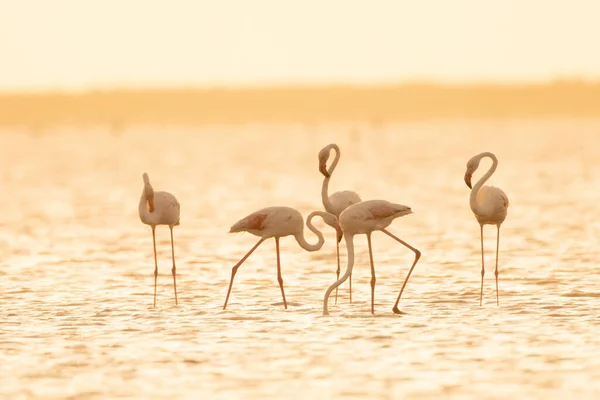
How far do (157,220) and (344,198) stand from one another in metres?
1.96

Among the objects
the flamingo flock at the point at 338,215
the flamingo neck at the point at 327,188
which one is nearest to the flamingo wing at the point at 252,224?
the flamingo flock at the point at 338,215

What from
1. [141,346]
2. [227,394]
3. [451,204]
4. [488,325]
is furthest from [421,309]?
[451,204]

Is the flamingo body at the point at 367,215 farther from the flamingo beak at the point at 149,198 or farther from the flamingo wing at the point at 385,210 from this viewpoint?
the flamingo beak at the point at 149,198

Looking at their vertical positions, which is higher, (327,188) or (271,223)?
(327,188)

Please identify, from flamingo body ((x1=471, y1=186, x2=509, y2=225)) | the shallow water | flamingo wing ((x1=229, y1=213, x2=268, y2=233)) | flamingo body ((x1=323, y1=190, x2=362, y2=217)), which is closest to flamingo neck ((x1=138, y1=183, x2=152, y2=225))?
the shallow water

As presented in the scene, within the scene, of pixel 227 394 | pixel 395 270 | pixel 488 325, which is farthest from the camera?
pixel 395 270

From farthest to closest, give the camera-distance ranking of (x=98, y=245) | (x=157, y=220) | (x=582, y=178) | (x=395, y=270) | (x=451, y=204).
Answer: (x=582, y=178), (x=451, y=204), (x=98, y=245), (x=395, y=270), (x=157, y=220)

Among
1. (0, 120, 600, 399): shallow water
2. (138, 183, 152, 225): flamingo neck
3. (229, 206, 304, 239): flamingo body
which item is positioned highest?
(138, 183, 152, 225): flamingo neck

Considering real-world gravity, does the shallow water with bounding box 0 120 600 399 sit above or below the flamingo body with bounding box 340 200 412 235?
below

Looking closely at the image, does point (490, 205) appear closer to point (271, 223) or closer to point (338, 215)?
point (338, 215)

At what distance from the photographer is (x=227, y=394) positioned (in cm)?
945

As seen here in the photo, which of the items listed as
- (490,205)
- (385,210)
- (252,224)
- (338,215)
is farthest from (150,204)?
(490,205)

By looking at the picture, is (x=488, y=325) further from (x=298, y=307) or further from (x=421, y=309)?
(x=298, y=307)

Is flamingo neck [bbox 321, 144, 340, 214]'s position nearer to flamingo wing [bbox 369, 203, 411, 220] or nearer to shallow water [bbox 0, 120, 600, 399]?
flamingo wing [bbox 369, 203, 411, 220]
